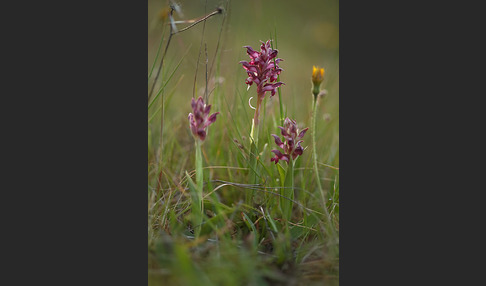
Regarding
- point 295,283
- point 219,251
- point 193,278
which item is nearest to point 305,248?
point 295,283

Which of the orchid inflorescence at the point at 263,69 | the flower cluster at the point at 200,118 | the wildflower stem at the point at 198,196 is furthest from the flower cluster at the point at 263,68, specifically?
the wildflower stem at the point at 198,196

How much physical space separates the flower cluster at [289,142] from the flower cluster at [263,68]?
0.18 m

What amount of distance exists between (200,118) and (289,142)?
0.45 m

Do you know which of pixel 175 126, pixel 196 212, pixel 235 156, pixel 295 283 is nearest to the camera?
pixel 295 283

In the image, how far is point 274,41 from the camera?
8.36 feet

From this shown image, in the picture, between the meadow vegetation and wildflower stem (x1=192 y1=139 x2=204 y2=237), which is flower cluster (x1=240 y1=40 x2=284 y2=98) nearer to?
the meadow vegetation

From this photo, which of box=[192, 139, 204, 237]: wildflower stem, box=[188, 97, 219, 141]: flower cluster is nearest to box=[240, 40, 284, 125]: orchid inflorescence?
box=[188, 97, 219, 141]: flower cluster

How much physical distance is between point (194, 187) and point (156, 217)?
27 cm

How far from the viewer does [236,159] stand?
2736mm

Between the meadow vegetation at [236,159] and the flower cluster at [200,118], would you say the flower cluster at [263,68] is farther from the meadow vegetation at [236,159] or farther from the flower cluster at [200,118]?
the flower cluster at [200,118]

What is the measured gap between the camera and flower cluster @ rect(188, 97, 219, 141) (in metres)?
2.29

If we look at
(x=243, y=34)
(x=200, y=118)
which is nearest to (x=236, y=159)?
(x=200, y=118)

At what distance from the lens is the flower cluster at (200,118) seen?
229 centimetres

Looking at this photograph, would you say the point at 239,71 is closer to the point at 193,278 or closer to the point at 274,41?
the point at 274,41
